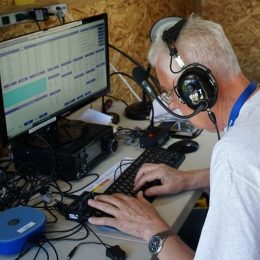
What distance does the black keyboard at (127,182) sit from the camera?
1.28m

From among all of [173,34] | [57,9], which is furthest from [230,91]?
[57,9]

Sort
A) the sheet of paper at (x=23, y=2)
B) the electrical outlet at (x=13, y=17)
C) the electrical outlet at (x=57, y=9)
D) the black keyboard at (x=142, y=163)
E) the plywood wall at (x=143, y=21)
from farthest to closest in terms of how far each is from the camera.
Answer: the plywood wall at (x=143, y=21) < the electrical outlet at (x=57, y=9) < the sheet of paper at (x=23, y=2) < the electrical outlet at (x=13, y=17) < the black keyboard at (x=142, y=163)

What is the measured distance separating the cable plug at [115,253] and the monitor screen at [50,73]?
1.66 feet

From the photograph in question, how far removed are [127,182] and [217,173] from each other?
1.78ft

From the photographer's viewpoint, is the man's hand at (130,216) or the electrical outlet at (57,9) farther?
the electrical outlet at (57,9)

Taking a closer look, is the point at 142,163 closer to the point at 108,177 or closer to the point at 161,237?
the point at 108,177

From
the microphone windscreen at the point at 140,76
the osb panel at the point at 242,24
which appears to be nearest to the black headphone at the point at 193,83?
the microphone windscreen at the point at 140,76

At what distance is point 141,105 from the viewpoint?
2115mm

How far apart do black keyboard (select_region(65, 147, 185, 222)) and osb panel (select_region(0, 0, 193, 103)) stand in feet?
2.37

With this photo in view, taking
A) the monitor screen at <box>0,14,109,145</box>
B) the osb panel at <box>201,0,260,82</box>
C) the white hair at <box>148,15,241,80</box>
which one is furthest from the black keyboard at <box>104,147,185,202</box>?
the osb panel at <box>201,0,260,82</box>

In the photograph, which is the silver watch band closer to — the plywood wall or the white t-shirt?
the white t-shirt

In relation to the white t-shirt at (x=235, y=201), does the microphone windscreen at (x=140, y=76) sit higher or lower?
higher

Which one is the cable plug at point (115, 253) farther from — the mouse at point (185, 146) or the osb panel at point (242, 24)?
the osb panel at point (242, 24)

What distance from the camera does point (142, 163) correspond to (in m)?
1.57
